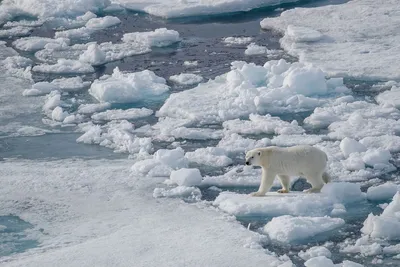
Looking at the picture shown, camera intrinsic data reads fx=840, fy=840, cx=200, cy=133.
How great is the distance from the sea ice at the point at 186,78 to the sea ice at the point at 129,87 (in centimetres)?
24

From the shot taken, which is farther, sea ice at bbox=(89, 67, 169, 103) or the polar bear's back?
sea ice at bbox=(89, 67, 169, 103)

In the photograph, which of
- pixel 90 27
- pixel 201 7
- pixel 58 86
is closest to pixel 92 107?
pixel 58 86

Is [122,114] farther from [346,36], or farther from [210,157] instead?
[346,36]

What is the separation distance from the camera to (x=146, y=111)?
1084cm

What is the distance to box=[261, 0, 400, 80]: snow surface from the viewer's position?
12053 mm

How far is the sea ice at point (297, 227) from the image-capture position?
6.96 meters

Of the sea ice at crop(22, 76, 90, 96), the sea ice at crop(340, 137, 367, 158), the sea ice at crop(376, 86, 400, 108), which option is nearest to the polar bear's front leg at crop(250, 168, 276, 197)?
the sea ice at crop(340, 137, 367, 158)

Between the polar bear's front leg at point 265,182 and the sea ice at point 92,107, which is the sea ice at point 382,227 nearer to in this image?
the polar bear's front leg at point 265,182

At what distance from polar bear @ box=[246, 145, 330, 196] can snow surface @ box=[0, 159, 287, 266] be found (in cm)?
62

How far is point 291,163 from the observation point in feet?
25.5

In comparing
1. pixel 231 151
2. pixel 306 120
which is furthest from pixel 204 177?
pixel 306 120

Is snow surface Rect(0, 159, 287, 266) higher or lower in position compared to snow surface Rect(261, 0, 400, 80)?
lower

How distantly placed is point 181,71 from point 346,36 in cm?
287

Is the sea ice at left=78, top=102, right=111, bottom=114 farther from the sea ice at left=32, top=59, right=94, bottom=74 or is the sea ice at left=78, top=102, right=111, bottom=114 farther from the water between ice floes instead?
the sea ice at left=32, top=59, right=94, bottom=74
